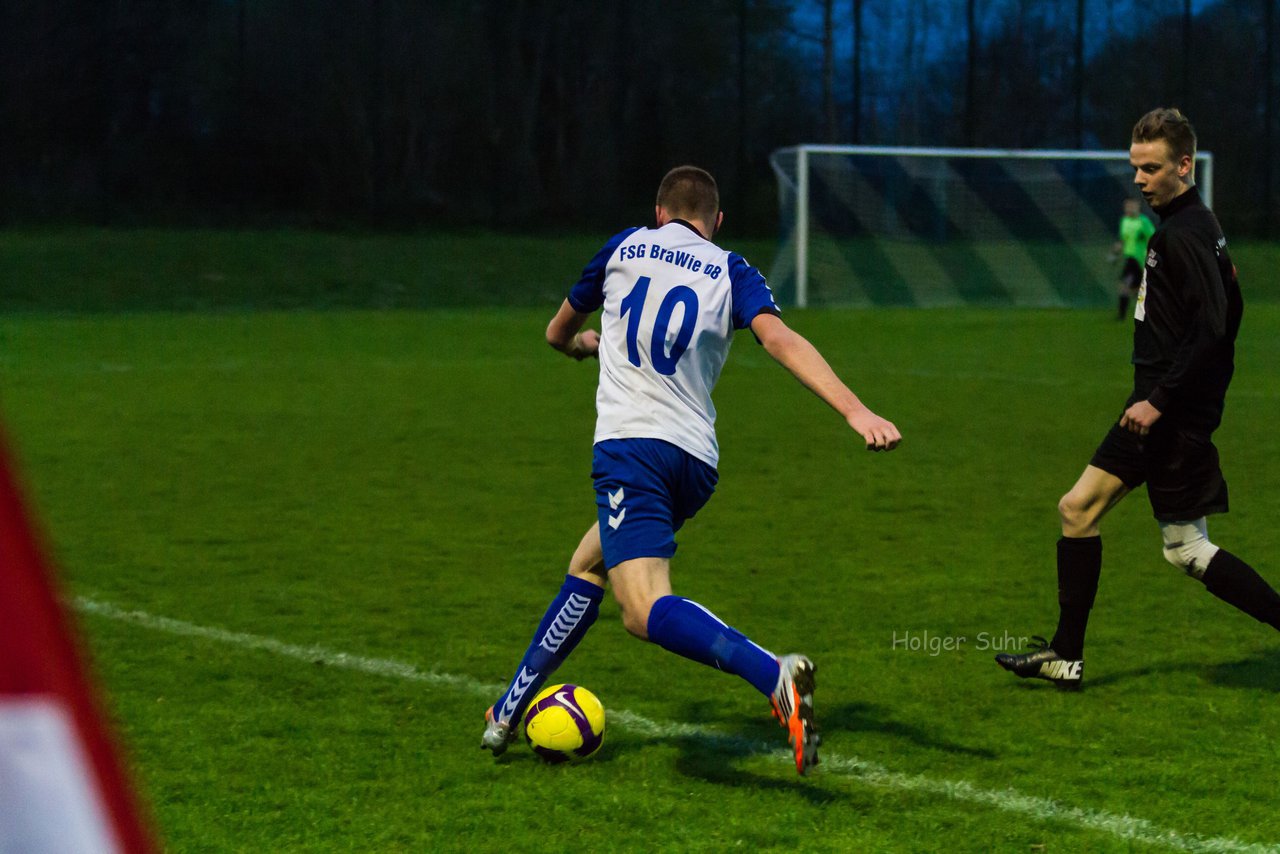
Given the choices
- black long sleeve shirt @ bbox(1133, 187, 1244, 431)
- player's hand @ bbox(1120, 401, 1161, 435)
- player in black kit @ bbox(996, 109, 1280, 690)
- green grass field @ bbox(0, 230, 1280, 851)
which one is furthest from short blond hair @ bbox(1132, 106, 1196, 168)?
green grass field @ bbox(0, 230, 1280, 851)

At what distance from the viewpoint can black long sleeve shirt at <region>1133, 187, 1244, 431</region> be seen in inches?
191

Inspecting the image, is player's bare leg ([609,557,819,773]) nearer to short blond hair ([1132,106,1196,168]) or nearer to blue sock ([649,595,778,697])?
blue sock ([649,595,778,697])

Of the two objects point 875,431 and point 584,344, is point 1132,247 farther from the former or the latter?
point 875,431

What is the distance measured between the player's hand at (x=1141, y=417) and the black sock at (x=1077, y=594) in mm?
523

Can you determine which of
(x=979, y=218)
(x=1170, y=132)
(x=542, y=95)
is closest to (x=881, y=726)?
(x=1170, y=132)

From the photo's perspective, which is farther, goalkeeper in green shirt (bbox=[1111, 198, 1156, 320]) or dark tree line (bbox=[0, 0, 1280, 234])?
dark tree line (bbox=[0, 0, 1280, 234])

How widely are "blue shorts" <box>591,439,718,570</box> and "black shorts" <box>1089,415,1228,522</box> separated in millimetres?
1528

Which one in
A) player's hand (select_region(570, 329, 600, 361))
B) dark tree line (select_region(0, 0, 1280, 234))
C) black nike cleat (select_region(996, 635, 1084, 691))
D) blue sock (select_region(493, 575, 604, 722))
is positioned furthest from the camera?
dark tree line (select_region(0, 0, 1280, 234))

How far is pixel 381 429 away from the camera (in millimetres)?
12242

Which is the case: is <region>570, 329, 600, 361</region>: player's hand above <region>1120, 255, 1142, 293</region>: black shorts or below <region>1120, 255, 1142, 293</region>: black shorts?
above

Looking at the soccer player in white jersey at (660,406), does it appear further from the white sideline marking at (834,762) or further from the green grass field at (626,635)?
the white sideline marking at (834,762)

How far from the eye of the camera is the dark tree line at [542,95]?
30.6 metres

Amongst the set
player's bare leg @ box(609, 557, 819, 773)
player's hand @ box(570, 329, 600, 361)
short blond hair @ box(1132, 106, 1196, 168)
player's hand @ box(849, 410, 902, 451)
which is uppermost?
short blond hair @ box(1132, 106, 1196, 168)

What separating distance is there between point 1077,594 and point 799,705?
6.06 ft
